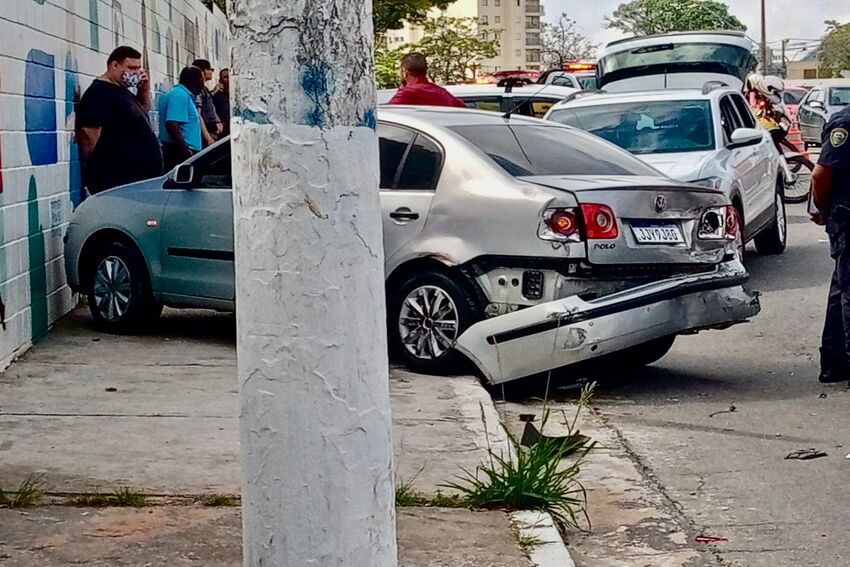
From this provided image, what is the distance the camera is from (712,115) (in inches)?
496

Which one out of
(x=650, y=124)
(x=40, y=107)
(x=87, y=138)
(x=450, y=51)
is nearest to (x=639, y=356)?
(x=40, y=107)

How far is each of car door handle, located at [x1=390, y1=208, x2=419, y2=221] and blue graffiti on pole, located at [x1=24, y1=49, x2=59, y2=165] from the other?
245 centimetres

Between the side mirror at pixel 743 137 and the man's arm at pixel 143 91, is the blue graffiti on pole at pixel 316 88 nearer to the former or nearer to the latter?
the man's arm at pixel 143 91

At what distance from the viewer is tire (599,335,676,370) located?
8.59 meters

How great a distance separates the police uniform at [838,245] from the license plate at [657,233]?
3.03ft

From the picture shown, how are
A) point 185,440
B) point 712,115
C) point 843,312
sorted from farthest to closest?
1. point 712,115
2. point 843,312
3. point 185,440

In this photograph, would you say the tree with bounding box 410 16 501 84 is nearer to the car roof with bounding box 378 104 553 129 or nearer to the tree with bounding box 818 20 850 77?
the car roof with bounding box 378 104 553 129

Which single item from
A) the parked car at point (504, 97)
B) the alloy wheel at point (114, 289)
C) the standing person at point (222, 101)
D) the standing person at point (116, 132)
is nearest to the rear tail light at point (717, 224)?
the alloy wheel at point (114, 289)

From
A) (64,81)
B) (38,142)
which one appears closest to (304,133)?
(38,142)

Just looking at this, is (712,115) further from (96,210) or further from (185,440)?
(185,440)

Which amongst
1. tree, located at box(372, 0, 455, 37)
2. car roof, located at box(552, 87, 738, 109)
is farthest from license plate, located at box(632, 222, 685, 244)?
tree, located at box(372, 0, 455, 37)

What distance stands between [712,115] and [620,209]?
5267 millimetres

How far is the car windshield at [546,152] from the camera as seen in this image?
27.2ft

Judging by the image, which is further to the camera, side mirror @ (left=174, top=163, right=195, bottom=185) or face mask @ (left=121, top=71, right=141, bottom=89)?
face mask @ (left=121, top=71, right=141, bottom=89)
